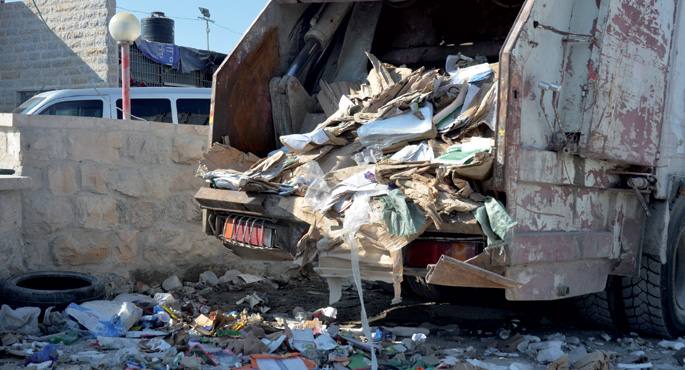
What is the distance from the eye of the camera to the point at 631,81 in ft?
14.9

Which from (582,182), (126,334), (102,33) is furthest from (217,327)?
(102,33)

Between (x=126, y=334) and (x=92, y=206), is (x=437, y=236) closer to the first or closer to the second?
(x=126, y=334)

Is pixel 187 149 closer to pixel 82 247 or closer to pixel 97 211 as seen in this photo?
pixel 97 211

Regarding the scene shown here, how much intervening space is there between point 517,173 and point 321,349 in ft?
4.55

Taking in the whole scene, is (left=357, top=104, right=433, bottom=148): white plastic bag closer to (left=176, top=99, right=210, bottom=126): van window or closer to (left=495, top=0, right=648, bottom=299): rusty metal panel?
(left=495, top=0, right=648, bottom=299): rusty metal panel

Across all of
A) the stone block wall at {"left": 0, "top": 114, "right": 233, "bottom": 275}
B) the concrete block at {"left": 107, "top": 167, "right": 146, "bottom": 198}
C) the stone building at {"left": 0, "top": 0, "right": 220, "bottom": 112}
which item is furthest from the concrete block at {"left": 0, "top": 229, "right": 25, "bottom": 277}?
the stone building at {"left": 0, "top": 0, "right": 220, "bottom": 112}

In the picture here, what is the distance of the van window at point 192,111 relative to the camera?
878cm

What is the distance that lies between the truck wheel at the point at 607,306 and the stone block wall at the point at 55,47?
38.6 ft

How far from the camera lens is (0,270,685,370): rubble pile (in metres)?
4.06

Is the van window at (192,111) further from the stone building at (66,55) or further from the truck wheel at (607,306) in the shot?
the stone building at (66,55)

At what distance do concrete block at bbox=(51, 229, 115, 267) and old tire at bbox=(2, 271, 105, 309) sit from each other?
38 centimetres

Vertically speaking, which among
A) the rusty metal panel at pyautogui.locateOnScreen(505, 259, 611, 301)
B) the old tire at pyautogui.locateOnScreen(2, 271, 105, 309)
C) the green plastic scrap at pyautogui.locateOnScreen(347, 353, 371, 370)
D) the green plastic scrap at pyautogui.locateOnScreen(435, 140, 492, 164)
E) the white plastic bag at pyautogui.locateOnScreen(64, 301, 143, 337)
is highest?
the green plastic scrap at pyautogui.locateOnScreen(435, 140, 492, 164)

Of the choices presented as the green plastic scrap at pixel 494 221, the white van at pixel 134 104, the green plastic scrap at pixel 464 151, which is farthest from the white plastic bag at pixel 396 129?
the white van at pixel 134 104

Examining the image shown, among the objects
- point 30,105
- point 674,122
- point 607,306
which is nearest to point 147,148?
point 30,105
